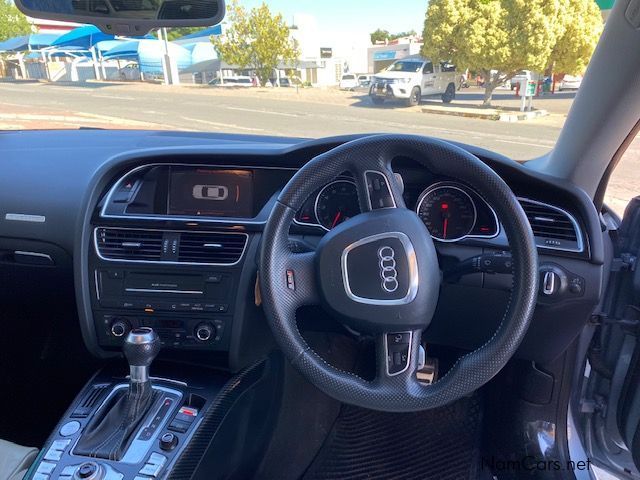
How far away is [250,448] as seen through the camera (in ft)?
7.42

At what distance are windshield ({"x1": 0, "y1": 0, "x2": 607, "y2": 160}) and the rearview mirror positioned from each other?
8cm

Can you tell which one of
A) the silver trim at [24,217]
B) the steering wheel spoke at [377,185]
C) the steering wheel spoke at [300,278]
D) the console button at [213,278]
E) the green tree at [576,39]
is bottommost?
the console button at [213,278]

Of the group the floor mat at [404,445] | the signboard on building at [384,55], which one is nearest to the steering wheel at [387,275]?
the floor mat at [404,445]

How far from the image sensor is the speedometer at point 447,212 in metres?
1.85

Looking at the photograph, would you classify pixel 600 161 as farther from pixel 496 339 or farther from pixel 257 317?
pixel 257 317

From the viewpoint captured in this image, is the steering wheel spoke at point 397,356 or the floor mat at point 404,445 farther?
the floor mat at point 404,445

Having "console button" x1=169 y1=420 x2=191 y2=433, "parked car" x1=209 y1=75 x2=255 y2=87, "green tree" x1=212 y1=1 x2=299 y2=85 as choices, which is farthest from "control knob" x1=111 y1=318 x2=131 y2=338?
"parked car" x1=209 y1=75 x2=255 y2=87

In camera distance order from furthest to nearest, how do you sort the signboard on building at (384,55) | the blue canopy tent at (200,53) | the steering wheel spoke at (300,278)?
the blue canopy tent at (200,53), the signboard on building at (384,55), the steering wheel spoke at (300,278)

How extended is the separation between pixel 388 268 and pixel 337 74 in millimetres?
25979

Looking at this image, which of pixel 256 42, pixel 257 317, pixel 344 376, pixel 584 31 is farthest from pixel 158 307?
pixel 256 42

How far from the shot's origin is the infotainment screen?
6.82 feet

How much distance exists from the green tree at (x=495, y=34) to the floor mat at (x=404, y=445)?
222cm

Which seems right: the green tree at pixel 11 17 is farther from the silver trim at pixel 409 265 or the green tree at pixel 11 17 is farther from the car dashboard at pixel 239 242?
the silver trim at pixel 409 265

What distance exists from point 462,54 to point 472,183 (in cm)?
1083
